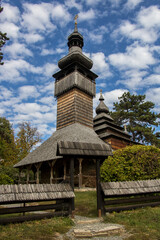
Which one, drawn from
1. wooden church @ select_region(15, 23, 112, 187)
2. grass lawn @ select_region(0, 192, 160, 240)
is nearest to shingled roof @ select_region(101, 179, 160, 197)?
grass lawn @ select_region(0, 192, 160, 240)

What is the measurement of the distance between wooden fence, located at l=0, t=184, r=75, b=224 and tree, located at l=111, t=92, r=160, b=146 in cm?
3180

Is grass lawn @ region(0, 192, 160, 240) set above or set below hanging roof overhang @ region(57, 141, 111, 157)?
below

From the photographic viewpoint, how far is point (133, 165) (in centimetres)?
956

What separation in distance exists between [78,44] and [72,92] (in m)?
9.51

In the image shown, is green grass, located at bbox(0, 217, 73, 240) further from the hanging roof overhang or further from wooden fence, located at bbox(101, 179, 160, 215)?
the hanging roof overhang

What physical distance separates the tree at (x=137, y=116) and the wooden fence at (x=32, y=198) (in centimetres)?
3180

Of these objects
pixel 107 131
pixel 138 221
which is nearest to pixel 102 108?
pixel 107 131

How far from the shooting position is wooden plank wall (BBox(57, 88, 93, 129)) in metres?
23.8

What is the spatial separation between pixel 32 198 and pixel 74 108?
18430 mm

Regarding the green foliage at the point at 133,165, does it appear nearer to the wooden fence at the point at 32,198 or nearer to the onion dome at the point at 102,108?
the wooden fence at the point at 32,198

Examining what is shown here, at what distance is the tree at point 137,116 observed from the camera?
36781 millimetres

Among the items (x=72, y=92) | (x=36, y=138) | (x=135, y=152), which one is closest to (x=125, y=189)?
(x=135, y=152)

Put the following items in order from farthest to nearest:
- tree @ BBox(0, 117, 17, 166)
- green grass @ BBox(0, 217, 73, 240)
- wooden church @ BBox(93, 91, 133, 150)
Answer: tree @ BBox(0, 117, 17, 166) → wooden church @ BBox(93, 91, 133, 150) → green grass @ BBox(0, 217, 73, 240)

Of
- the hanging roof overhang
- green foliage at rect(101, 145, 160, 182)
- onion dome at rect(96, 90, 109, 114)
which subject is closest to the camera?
the hanging roof overhang
